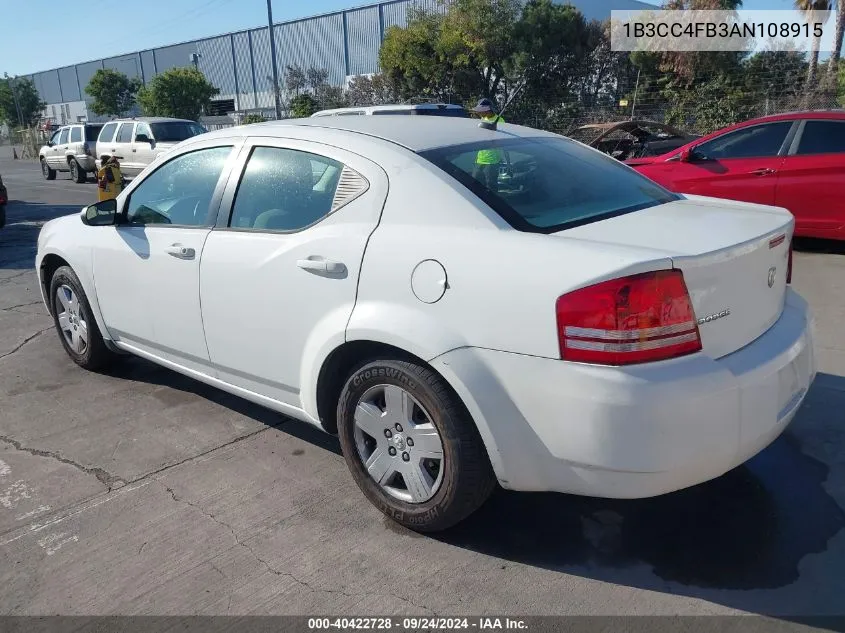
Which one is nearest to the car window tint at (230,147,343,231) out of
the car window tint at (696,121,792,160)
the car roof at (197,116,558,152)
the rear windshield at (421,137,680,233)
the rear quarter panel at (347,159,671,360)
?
the car roof at (197,116,558,152)

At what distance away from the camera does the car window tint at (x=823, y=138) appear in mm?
7469

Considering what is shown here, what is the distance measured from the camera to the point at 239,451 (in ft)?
12.7

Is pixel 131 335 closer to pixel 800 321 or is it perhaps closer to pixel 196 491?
pixel 196 491

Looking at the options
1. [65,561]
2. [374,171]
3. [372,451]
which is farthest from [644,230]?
[65,561]

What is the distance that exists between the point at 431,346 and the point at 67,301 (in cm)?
339

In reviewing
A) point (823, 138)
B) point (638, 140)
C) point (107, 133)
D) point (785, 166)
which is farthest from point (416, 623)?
point (107, 133)

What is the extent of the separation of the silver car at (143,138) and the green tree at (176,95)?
20.8m

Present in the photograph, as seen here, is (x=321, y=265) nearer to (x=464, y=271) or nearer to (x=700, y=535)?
(x=464, y=271)

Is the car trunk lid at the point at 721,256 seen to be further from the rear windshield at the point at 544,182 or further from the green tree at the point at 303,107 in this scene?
the green tree at the point at 303,107

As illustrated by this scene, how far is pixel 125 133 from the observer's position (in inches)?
777

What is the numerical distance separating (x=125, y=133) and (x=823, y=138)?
Result: 17.6m

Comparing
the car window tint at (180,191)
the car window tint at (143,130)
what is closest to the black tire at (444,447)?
the car window tint at (180,191)

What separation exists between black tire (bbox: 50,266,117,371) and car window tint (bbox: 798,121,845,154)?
23.2 feet

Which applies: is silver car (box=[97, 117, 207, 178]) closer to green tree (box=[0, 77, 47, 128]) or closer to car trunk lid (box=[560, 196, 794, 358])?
car trunk lid (box=[560, 196, 794, 358])
